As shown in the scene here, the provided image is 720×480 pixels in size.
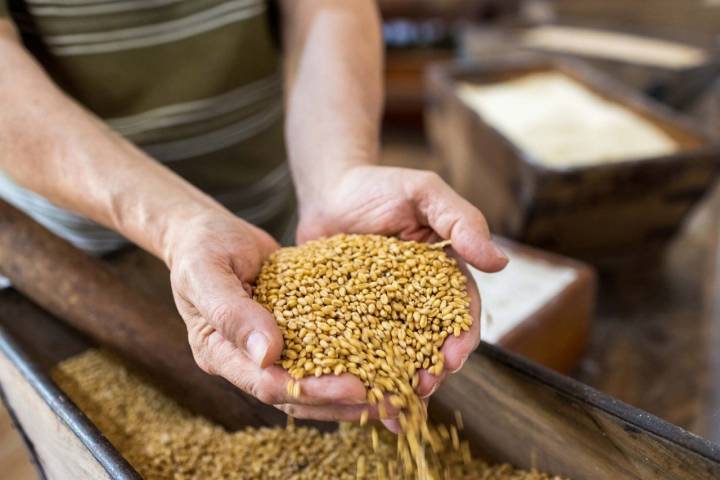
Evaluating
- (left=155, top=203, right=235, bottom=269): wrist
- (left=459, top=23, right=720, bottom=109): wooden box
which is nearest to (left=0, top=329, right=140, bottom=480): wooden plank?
(left=155, top=203, right=235, bottom=269): wrist

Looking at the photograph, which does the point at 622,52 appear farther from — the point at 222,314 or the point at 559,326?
the point at 222,314

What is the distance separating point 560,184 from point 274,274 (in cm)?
126

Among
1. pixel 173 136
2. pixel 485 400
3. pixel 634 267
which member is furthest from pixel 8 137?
pixel 634 267

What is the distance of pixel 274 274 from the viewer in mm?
1059

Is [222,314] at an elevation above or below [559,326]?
above

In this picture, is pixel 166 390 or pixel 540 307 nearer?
pixel 166 390

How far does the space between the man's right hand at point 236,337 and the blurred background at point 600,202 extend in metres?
0.79

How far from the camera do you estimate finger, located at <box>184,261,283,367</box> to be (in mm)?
859

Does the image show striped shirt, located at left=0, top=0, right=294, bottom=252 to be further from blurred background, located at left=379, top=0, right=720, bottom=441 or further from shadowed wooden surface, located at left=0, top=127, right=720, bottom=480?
blurred background, located at left=379, top=0, right=720, bottom=441

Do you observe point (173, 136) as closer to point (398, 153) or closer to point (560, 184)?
point (560, 184)

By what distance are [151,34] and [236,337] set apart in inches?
31.0

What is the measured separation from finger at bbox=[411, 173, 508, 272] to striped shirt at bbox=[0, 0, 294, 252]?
23.8 inches

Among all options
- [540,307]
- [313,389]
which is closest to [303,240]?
[313,389]

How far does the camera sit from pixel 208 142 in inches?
59.5
